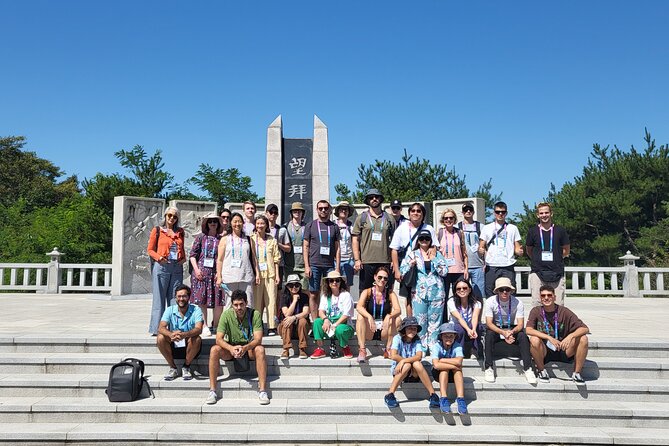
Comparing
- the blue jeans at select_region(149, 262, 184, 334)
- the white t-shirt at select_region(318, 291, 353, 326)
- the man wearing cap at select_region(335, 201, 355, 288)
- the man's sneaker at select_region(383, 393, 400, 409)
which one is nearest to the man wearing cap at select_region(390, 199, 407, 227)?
the man wearing cap at select_region(335, 201, 355, 288)

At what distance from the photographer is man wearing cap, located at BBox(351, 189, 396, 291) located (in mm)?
5641

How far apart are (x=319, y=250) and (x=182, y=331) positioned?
5.85 ft

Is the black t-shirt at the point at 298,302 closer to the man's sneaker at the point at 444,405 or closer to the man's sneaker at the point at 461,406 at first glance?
the man's sneaker at the point at 444,405

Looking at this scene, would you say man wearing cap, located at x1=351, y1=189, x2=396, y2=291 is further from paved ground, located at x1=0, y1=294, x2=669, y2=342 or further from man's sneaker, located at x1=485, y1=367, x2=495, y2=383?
paved ground, located at x1=0, y1=294, x2=669, y2=342

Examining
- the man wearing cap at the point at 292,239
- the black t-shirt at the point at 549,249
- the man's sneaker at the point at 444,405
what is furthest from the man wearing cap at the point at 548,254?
the man wearing cap at the point at 292,239

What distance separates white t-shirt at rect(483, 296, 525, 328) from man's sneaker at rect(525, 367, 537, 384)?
483 millimetres

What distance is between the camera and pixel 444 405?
4.46m

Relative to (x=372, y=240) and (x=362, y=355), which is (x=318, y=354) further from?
(x=372, y=240)

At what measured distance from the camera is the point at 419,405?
4.62 metres

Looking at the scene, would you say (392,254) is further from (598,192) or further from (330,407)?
(598,192)

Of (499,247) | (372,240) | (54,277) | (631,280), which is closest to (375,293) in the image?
(372,240)

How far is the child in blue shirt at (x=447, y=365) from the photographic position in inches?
177

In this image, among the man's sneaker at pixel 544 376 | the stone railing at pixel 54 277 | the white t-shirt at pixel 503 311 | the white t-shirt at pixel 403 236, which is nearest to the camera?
the man's sneaker at pixel 544 376

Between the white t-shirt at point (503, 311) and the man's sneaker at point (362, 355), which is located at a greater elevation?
the white t-shirt at point (503, 311)
